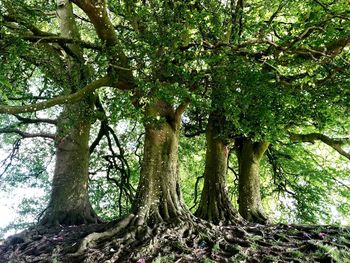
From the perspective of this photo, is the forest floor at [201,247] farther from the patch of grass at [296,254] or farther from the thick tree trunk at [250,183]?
the thick tree trunk at [250,183]

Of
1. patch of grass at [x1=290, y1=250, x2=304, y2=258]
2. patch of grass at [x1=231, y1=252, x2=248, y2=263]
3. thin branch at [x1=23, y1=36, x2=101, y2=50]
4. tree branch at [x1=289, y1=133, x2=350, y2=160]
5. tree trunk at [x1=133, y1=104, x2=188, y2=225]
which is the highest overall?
thin branch at [x1=23, y1=36, x2=101, y2=50]

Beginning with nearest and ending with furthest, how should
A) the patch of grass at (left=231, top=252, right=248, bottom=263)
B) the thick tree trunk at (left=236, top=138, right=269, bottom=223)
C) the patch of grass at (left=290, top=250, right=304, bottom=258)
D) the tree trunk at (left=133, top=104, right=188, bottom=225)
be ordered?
the patch of grass at (left=231, top=252, right=248, bottom=263), the patch of grass at (left=290, top=250, right=304, bottom=258), the tree trunk at (left=133, top=104, right=188, bottom=225), the thick tree trunk at (left=236, top=138, right=269, bottom=223)

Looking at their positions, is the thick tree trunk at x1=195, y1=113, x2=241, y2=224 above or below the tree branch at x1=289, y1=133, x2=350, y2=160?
below

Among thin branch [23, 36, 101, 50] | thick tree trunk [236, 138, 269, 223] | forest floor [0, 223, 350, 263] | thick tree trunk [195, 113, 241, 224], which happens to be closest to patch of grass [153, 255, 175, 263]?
forest floor [0, 223, 350, 263]

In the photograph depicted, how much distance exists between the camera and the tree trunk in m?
6.61

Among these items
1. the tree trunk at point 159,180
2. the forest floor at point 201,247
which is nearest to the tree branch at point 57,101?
the tree trunk at point 159,180

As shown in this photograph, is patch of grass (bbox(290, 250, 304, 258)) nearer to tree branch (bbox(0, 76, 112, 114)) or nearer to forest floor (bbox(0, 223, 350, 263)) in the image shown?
forest floor (bbox(0, 223, 350, 263))

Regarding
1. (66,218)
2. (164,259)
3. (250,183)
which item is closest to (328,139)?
(250,183)

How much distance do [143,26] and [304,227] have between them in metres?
4.86

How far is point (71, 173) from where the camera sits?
8.07 metres

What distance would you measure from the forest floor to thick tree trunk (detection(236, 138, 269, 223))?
5.72ft

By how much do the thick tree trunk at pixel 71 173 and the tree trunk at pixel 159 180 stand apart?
1.56 metres

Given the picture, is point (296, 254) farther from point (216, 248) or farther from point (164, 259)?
point (164, 259)

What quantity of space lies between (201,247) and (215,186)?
2.76m
